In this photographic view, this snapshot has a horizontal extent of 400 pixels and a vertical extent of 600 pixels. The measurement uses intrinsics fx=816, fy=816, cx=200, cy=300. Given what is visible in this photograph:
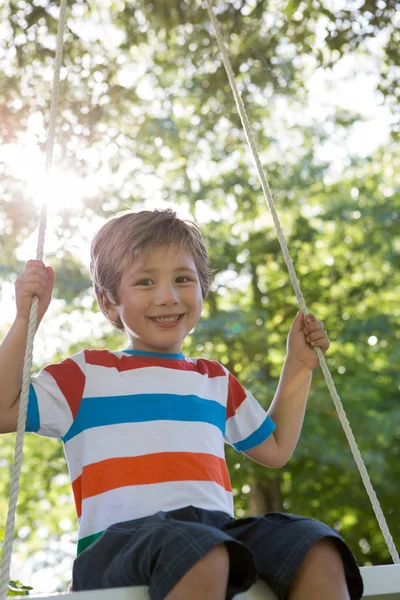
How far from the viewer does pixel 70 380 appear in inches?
66.5

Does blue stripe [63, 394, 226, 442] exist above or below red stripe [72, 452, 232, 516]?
above

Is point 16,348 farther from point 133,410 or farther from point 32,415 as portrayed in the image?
point 133,410

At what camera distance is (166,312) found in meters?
1.81

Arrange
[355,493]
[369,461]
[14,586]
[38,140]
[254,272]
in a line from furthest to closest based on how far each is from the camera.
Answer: [254,272]
[355,493]
[369,461]
[38,140]
[14,586]

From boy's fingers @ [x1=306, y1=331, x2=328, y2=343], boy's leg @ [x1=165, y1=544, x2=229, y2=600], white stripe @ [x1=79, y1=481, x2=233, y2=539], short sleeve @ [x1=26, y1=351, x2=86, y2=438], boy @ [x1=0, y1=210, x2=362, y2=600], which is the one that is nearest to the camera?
boy's leg @ [x1=165, y1=544, x2=229, y2=600]

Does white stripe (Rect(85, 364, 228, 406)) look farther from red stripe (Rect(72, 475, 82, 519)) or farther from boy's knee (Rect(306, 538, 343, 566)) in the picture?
boy's knee (Rect(306, 538, 343, 566))

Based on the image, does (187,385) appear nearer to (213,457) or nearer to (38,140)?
(213,457)

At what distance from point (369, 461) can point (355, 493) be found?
1.21m

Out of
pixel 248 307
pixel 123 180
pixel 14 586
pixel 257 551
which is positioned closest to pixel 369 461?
pixel 248 307

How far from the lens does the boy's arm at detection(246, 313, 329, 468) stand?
1.97 metres

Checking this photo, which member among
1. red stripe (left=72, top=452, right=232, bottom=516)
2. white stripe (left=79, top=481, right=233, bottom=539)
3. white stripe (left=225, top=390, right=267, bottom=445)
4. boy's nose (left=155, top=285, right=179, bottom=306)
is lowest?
white stripe (left=79, top=481, right=233, bottom=539)

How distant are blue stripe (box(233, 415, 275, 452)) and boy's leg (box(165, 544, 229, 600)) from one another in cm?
63

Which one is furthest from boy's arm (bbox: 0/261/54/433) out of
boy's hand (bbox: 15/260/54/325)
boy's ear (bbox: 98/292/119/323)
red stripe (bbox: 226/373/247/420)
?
red stripe (bbox: 226/373/247/420)

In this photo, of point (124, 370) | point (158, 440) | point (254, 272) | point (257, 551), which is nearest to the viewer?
point (257, 551)
